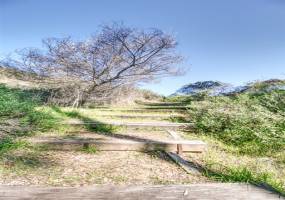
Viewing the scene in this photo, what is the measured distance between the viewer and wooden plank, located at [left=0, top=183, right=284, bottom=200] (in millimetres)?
1321

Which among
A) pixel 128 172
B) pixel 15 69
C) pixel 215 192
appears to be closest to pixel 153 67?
pixel 15 69

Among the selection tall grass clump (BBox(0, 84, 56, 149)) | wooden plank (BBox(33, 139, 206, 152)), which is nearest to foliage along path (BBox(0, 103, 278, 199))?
wooden plank (BBox(33, 139, 206, 152))

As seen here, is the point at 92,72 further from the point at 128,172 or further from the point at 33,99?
the point at 128,172

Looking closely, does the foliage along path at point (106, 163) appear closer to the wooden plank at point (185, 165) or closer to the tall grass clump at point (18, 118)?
the wooden plank at point (185, 165)

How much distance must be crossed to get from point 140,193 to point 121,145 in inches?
131

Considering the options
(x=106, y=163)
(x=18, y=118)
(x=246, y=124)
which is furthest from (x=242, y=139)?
(x=18, y=118)

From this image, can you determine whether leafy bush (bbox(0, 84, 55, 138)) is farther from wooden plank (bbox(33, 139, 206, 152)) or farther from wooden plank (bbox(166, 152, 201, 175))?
wooden plank (bbox(166, 152, 201, 175))

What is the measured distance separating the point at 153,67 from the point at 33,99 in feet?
20.7

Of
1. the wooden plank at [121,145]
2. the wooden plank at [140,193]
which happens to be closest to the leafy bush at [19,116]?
the wooden plank at [121,145]

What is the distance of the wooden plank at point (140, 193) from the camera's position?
132cm

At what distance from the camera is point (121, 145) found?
15.2ft

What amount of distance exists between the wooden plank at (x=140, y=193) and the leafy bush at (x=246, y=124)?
3.95m

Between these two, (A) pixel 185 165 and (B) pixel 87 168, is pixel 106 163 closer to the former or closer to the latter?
(B) pixel 87 168

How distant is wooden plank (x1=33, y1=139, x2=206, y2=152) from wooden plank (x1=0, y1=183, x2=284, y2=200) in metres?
3.18
